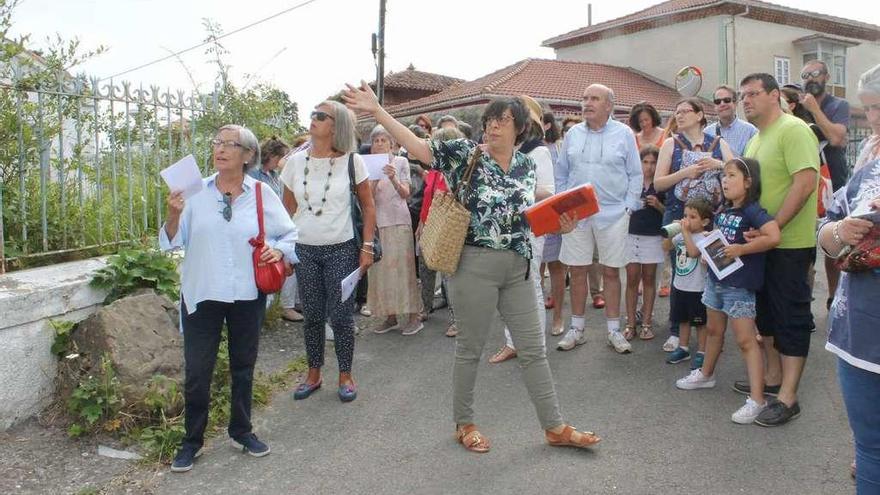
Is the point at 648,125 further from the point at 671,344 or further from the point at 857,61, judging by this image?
the point at 857,61

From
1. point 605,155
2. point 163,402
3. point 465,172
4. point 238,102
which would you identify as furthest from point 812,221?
point 238,102

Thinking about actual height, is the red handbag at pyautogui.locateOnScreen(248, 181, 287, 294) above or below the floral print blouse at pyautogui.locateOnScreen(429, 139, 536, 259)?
below

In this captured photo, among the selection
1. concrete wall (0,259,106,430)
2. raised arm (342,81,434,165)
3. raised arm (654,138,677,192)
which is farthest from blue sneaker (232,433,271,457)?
raised arm (654,138,677,192)

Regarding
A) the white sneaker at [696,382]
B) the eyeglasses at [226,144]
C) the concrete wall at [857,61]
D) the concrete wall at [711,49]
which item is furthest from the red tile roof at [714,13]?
the eyeglasses at [226,144]

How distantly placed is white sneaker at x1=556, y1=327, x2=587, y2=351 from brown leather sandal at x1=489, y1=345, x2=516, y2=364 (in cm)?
42

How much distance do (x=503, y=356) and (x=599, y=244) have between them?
119 centimetres

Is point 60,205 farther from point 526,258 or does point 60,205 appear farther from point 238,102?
point 526,258

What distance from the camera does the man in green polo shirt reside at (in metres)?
4.17

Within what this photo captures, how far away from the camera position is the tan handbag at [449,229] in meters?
3.76

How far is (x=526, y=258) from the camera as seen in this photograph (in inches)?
155

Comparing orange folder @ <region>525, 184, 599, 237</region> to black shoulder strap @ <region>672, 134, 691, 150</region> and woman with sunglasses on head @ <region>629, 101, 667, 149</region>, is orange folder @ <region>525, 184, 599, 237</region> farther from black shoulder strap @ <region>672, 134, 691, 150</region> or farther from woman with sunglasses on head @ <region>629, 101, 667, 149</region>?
woman with sunglasses on head @ <region>629, 101, 667, 149</region>

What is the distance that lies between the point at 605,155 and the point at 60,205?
4.16 meters

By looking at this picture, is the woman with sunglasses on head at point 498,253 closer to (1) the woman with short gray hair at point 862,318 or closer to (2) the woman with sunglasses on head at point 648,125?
(1) the woman with short gray hair at point 862,318

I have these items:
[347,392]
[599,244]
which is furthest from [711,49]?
[347,392]
